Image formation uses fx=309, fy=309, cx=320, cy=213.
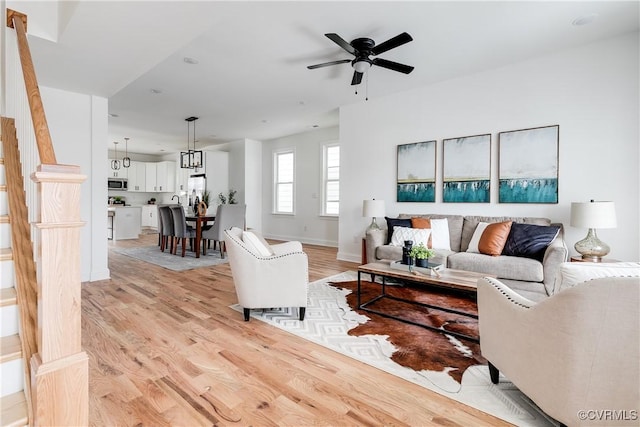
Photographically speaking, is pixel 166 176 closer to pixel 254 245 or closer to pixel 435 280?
pixel 254 245

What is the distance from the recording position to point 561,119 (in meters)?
3.58

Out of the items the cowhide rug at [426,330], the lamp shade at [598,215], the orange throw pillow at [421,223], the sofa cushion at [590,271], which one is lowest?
the cowhide rug at [426,330]

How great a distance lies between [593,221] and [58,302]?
3.95 meters

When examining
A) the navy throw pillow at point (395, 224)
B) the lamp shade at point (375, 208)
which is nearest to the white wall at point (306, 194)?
the lamp shade at point (375, 208)

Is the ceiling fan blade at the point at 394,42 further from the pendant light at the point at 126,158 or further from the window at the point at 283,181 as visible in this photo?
the pendant light at the point at 126,158

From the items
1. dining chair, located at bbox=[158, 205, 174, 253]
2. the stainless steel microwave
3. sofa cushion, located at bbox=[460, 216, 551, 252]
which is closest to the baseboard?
dining chair, located at bbox=[158, 205, 174, 253]

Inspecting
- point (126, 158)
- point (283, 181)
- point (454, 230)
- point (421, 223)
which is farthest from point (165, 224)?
point (454, 230)

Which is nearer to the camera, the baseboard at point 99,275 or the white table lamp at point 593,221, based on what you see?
the white table lamp at point 593,221

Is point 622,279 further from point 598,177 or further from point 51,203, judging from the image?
point 598,177

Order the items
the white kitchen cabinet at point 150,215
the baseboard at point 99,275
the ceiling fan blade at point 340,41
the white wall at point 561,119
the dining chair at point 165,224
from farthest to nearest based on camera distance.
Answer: the white kitchen cabinet at point 150,215 → the dining chair at point 165,224 → the baseboard at point 99,275 → the white wall at point 561,119 → the ceiling fan blade at point 340,41

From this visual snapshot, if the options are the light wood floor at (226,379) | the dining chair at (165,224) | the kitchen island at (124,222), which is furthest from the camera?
the kitchen island at (124,222)

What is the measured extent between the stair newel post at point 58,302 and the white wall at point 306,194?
5.96m

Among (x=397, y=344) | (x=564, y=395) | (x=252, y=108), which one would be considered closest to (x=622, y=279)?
(x=564, y=395)

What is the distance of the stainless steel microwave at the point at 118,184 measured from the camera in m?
9.71
